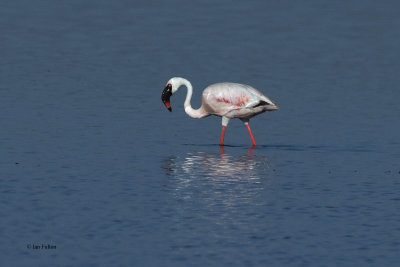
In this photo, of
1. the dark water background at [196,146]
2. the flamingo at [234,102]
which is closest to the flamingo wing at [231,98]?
the flamingo at [234,102]

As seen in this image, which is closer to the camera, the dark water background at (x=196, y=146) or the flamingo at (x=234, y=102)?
the dark water background at (x=196, y=146)

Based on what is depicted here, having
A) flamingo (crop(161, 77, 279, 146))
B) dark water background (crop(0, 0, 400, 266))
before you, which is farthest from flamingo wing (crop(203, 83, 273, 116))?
dark water background (crop(0, 0, 400, 266))

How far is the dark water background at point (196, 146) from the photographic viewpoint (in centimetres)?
1465

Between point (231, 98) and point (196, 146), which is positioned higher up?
point (231, 98)

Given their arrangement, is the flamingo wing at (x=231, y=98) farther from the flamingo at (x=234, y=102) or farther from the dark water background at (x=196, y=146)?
the dark water background at (x=196, y=146)

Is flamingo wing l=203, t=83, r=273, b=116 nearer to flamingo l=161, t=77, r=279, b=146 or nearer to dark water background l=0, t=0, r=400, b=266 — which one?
flamingo l=161, t=77, r=279, b=146

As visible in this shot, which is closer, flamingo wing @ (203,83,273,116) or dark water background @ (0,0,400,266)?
dark water background @ (0,0,400,266)

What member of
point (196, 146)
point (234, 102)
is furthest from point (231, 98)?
point (196, 146)

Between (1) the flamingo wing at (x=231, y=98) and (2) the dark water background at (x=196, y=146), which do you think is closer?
(2) the dark water background at (x=196, y=146)

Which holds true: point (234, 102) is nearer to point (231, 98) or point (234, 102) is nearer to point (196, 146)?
point (231, 98)

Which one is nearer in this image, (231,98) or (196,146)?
(196,146)

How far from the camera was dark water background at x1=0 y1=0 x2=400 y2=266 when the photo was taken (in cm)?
1465

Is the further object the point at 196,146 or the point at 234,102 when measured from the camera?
the point at 234,102

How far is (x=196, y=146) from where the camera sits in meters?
23.5
